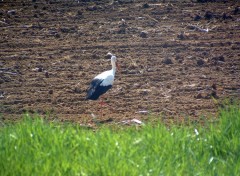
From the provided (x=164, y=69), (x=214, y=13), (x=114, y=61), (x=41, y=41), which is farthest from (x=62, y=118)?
(x=214, y=13)

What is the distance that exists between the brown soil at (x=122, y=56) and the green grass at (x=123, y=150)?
5.43 ft

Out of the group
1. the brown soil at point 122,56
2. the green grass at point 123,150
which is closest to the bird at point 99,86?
the brown soil at point 122,56

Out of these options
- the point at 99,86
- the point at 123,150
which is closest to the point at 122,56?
the point at 99,86

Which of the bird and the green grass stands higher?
the green grass

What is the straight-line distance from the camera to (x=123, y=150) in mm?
7137

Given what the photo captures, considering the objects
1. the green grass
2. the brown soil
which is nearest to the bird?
the brown soil

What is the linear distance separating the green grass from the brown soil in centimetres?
165

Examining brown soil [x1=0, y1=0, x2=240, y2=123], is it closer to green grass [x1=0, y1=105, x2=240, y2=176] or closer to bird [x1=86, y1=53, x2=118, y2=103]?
bird [x1=86, y1=53, x2=118, y2=103]

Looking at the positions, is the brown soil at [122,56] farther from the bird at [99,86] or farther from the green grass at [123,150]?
the green grass at [123,150]

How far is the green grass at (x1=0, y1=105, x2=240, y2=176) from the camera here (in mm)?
6828

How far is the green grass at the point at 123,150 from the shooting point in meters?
6.83

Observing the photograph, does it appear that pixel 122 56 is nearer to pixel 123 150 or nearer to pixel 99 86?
pixel 99 86

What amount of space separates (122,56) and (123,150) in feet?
17.7

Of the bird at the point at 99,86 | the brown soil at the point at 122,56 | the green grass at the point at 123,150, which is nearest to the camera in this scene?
the green grass at the point at 123,150
